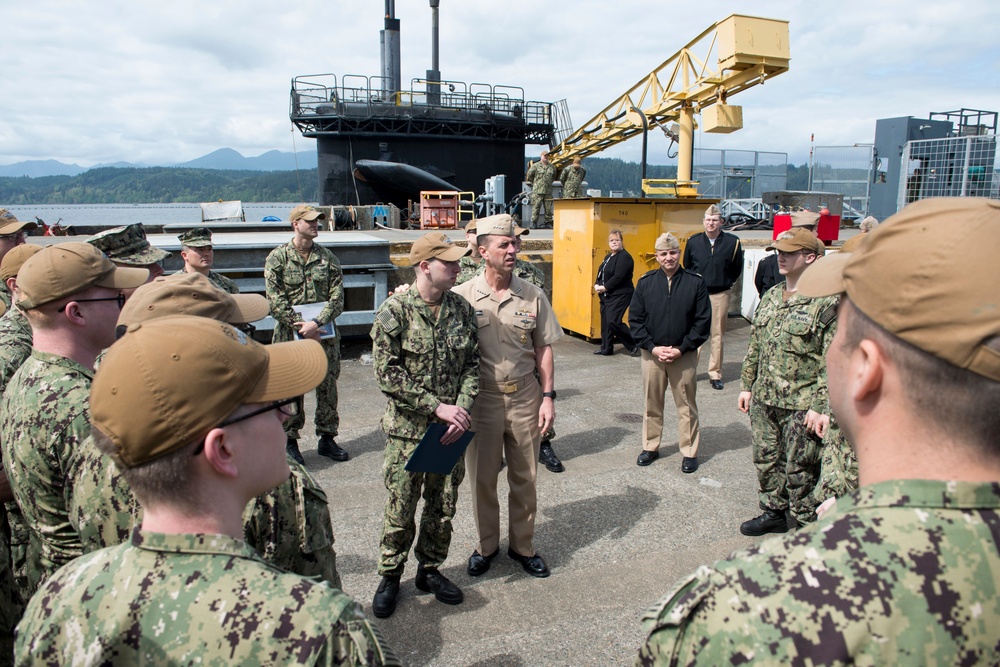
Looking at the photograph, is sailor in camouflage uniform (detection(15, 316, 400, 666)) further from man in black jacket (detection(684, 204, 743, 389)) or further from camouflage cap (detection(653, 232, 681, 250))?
man in black jacket (detection(684, 204, 743, 389))

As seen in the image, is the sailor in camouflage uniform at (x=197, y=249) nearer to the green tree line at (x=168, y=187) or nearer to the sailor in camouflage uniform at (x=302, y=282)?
the sailor in camouflage uniform at (x=302, y=282)

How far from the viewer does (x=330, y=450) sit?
5.87 meters

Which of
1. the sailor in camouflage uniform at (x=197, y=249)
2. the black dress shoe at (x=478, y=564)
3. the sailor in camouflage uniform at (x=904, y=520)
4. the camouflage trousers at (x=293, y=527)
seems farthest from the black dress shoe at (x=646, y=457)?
the sailor in camouflage uniform at (x=904, y=520)

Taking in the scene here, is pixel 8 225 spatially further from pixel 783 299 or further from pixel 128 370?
pixel 783 299

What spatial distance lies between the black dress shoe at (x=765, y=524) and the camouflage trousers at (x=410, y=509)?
2.13m

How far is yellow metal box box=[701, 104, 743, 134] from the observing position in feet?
42.4

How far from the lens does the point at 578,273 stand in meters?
9.99

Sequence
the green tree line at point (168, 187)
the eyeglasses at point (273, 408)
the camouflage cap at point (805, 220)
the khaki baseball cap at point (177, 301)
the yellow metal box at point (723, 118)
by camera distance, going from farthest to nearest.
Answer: the green tree line at point (168, 187), the yellow metal box at point (723, 118), the camouflage cap at point (805, 220), the khaki baseball cap at point (177, 301), the eyeglasses at point (273, 408)

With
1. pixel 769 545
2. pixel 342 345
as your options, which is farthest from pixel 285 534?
pixel 342 345

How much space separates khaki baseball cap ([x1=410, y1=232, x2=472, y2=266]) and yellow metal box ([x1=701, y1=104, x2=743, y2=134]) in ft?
35.9

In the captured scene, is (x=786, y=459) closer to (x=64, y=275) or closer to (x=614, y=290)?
(x=64, y=275)

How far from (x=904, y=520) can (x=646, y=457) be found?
481 centimetres

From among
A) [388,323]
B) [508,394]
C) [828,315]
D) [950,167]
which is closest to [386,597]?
[508,394]

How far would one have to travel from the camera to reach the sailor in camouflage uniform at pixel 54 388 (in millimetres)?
2094
